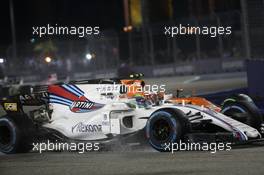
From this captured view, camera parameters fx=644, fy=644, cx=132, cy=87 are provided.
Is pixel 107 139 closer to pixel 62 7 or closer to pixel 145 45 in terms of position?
pixel 145 45

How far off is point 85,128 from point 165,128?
145cm

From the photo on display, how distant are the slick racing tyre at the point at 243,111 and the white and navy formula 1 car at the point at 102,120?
6cm

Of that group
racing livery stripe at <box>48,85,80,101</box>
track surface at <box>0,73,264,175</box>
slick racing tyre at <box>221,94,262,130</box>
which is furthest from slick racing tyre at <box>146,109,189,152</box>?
racing livery stripe at <box>48,85,80,101</box>

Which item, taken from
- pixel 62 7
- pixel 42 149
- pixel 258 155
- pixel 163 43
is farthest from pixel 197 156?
pixel 62 7

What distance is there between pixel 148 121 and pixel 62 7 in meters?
37.4

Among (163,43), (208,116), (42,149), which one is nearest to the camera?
(208,116)

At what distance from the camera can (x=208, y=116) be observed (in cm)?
925

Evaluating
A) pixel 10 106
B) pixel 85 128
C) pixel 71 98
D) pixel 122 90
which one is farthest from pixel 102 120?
pixel 10 106

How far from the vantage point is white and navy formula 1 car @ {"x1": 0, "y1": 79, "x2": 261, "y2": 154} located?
905cm

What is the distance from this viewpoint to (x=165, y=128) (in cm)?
922

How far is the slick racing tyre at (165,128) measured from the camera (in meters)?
8.91

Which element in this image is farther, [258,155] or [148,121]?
[148,121]

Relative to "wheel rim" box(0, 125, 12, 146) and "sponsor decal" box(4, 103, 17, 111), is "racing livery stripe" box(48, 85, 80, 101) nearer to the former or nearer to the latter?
"sponsor decal" box(4, 103, 17, 111)

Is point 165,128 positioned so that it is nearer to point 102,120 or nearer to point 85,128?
point 102,120
